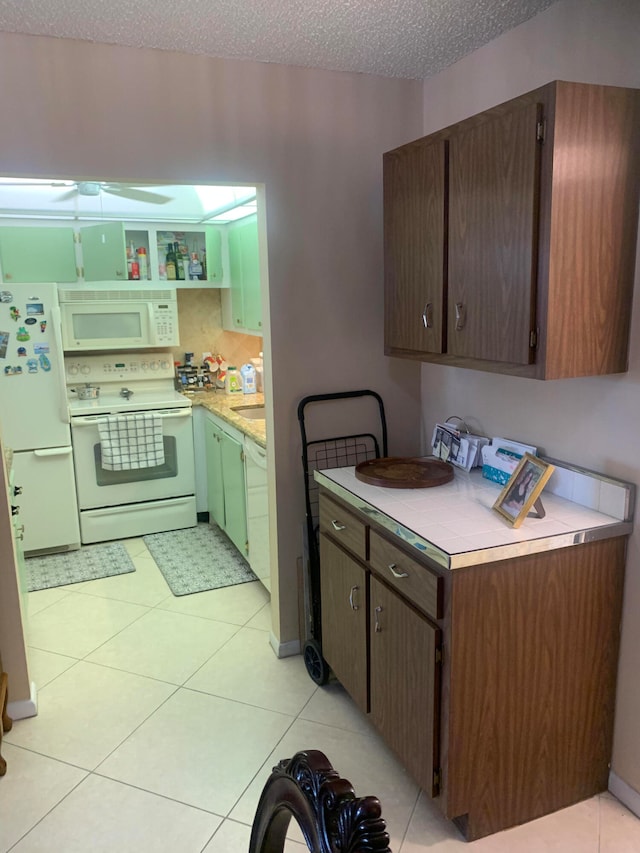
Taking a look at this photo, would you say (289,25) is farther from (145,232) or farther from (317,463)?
(145,232)

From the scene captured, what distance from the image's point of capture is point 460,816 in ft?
6.33

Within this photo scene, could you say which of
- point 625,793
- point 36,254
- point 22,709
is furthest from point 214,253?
point 625,793

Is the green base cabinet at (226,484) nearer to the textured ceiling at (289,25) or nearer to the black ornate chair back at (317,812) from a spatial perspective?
the textured ceiling at (289,25)

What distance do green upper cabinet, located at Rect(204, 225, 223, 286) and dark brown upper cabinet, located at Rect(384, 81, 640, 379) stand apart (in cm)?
259

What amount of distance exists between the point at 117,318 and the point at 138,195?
0.91 metres

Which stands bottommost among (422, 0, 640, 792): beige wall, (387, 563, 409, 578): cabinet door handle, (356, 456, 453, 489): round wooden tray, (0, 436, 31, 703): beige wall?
(0, 436, 31, 703): beige wall

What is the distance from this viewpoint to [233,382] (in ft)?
15.4

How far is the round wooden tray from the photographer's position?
7.55 feet

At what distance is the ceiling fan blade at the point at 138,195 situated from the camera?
3.56m

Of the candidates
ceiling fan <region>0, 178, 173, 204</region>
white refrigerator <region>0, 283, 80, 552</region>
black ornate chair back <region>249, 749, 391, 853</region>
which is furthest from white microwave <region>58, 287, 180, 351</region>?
black ornate chair back <region>249, 749, 391, 853</region>

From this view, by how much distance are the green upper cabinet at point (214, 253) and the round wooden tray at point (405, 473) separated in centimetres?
241

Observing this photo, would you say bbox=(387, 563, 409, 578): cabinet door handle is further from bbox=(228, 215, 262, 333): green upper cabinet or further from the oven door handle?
the oven door handle

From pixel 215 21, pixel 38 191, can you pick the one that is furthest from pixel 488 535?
pixel 38 191

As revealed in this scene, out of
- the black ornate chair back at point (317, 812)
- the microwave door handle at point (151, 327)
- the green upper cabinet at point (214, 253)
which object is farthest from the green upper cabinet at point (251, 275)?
the black ornate chair back at point (317, 812)
